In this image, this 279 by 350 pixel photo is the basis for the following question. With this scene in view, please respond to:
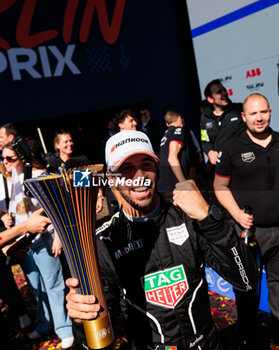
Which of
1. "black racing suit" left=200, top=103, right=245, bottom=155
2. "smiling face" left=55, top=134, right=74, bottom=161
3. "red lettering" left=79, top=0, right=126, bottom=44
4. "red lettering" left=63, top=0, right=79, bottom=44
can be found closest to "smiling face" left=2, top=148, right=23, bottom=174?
"smiling face" left=55, top=134, right=74, bottom=161

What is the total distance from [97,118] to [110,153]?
630 cm

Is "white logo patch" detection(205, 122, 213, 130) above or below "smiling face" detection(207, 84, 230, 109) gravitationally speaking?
below

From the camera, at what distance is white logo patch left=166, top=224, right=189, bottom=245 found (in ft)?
4.81

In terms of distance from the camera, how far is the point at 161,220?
4.89 ft

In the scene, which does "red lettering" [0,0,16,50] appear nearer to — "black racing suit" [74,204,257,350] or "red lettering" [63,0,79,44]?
"red lettering" [63,0,79,44]

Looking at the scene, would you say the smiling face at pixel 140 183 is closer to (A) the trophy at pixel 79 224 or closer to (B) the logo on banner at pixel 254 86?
(A) the trophy at pixel 79 224

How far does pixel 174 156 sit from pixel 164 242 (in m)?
2.26

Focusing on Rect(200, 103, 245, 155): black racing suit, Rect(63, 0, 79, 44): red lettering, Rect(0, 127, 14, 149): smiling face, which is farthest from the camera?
Rect(63, 0, 79, 44): red lettering

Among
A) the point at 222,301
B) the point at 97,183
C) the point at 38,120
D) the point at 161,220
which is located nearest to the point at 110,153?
the point at 161,220

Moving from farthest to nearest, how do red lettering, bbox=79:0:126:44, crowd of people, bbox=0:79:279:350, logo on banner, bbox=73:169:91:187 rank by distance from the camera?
red lettering, bbox=79:0:126:44 → crowd of people, bbox=0:79:279:350 → logo on banner, bbox=73:169:91:187

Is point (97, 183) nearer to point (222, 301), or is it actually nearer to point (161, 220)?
point (161, 220)

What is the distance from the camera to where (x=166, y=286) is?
142 cm

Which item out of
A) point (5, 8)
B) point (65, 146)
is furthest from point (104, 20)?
point (65, 146)

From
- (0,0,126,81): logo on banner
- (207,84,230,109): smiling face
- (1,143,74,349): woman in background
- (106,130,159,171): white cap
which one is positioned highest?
(0,0,126,81): logo on banner
